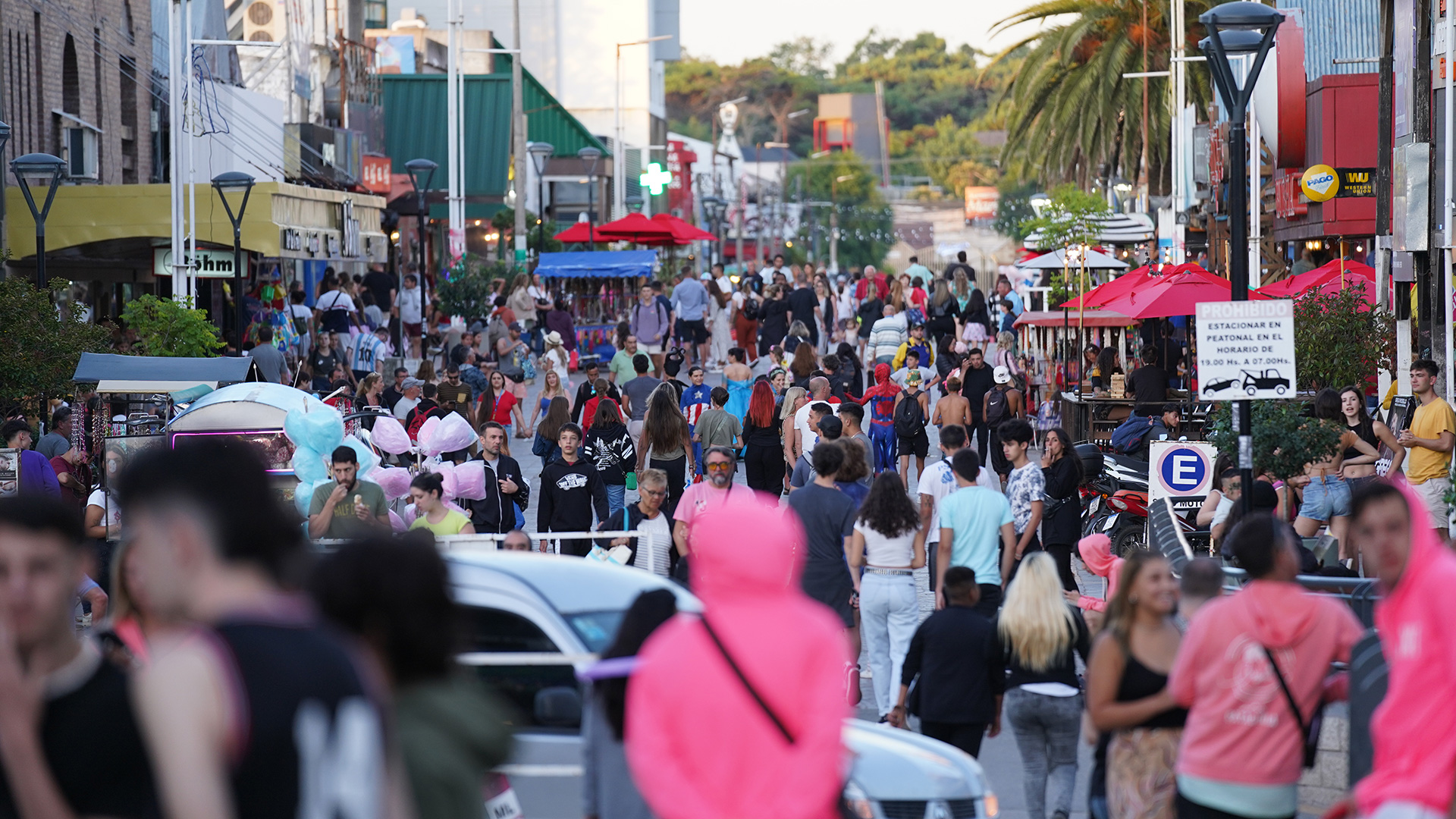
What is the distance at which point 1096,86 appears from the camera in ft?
137

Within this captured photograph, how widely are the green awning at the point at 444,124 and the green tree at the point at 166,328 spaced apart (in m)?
33.9

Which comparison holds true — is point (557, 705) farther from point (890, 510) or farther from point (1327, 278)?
point (1327, 278)

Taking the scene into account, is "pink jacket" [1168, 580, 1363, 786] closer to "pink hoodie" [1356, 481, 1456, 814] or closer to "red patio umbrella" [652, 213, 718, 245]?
"pink hoodie" [1356, 481, 1456, 814]

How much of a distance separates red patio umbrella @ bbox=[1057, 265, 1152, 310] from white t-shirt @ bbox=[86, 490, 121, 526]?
44.7ft

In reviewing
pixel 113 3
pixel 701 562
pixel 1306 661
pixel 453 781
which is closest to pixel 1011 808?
pixel 1306 661

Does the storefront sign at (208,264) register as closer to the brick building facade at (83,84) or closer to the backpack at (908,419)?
the brick building facade at (83,84)

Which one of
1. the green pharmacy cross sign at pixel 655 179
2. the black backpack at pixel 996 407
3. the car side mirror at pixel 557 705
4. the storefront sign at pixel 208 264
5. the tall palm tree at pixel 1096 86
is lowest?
the car side mirror at pixel 557 705

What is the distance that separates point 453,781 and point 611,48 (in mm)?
87625

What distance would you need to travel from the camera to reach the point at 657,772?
4.10 m

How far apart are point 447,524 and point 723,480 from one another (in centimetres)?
179

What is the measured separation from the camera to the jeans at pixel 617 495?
1419 centimetres

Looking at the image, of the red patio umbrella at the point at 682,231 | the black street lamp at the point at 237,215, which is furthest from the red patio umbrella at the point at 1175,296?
the red patio umbrella at the point at 682,231

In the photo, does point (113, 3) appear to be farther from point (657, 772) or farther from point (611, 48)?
point (611, 48)

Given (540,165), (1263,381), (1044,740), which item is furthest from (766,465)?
(540,165)
